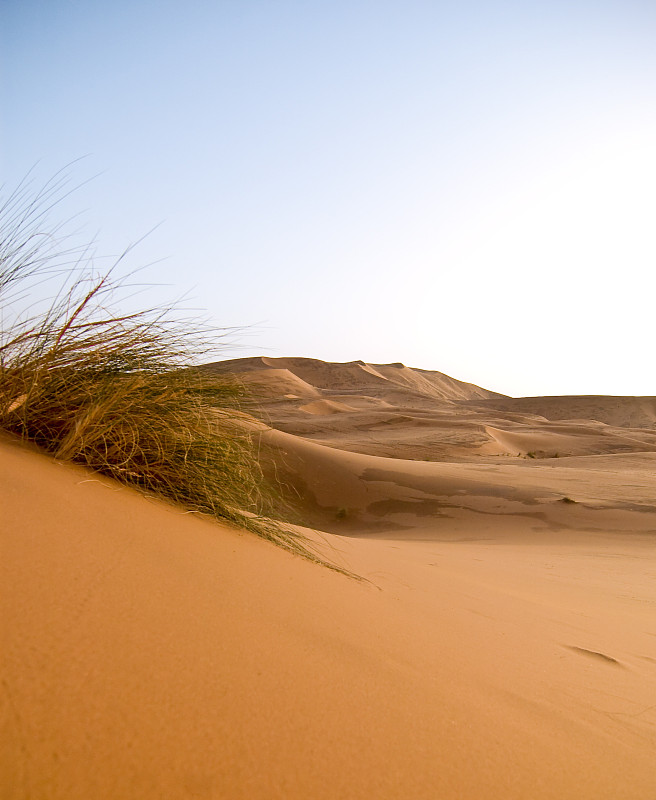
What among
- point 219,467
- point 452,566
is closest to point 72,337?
point 219,467

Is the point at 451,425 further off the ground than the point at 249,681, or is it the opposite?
the point at 451,425

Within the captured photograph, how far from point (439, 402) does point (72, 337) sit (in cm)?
3747

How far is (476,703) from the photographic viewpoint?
1573 mm

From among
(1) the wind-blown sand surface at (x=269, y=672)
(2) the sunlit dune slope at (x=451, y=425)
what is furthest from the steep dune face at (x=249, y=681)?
(2) the sunlit dune slope at (x=451, y=425)

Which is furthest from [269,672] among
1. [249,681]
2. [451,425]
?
[451,425]

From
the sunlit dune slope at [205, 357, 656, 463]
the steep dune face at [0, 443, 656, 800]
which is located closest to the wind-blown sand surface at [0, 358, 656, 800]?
the steep dune face at [0, 443, 656, 800]

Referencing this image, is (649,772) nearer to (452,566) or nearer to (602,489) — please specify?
(452,566)

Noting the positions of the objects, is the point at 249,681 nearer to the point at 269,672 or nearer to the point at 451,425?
the point at 269,672

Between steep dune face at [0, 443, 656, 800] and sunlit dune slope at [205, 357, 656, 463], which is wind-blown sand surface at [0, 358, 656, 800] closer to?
steep dune face at [0, 443, 656, 800]

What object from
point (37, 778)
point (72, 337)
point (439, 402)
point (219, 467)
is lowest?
point (37, 778)

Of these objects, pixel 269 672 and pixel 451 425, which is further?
pixel 451 425

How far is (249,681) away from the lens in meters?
1.25

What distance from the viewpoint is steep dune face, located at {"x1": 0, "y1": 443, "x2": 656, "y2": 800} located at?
0.96m

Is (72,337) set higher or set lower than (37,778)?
higher
